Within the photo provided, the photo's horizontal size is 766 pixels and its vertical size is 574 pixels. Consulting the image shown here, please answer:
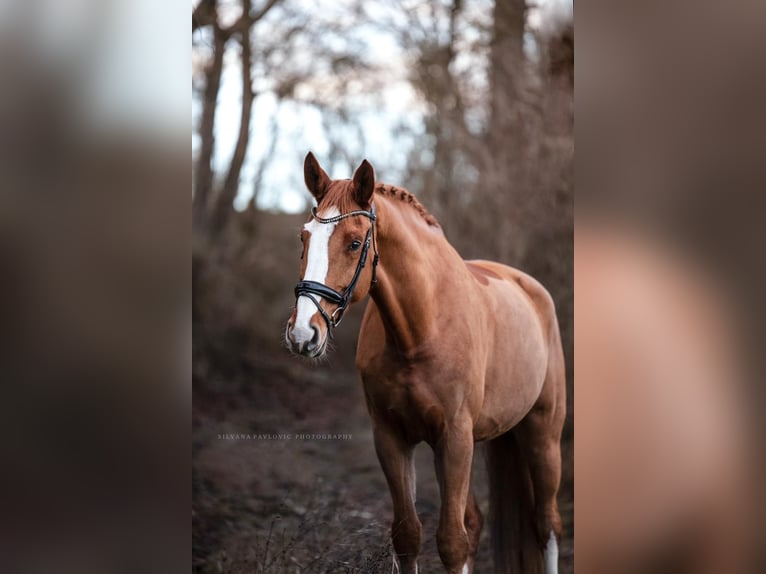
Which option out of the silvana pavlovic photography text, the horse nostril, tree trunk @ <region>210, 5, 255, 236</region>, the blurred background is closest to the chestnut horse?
the horse nostril

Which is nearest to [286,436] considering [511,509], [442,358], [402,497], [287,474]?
[287,474]

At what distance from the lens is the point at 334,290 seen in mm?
2902

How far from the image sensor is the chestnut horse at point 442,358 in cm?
297

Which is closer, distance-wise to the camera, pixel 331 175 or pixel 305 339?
pixel 305 339

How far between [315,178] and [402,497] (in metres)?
1.42

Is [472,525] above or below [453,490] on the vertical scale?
below

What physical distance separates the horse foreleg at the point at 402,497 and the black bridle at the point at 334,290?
25.8 inches

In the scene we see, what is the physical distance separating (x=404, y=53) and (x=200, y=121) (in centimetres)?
100

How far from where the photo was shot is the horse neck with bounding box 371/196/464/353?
311 cm

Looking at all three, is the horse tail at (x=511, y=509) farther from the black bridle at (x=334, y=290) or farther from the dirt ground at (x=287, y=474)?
the black bridle at (x=334, y=290)

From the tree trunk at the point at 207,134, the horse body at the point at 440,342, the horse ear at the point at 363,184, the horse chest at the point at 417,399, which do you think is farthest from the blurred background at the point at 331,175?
the horse ear at the point at 363,184

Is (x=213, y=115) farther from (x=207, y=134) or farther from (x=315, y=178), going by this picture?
(x=315, y=178)
